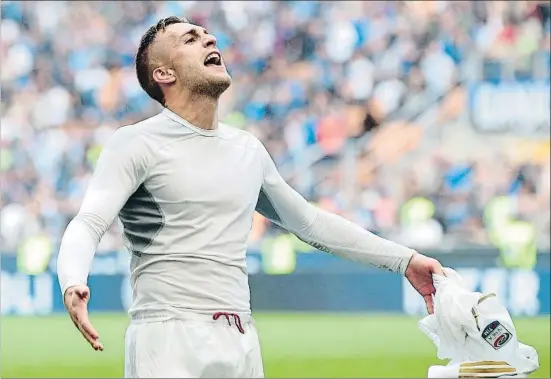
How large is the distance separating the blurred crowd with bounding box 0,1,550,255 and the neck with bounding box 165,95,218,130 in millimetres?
10268

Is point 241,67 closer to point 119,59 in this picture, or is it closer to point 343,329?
point 119,59

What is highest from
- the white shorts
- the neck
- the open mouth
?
the open mouth

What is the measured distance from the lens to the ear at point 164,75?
3.92m

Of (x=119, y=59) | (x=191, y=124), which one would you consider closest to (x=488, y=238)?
(x=119, y=59)

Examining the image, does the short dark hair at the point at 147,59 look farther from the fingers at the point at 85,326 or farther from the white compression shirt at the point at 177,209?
the fingers at the point at 85,326

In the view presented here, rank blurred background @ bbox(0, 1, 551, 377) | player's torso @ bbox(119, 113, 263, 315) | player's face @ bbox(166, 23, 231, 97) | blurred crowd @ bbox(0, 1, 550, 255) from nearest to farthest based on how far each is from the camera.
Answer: player's torso @ bbox(119, 113, 263, 315)
player's face @ bbox(166, 23, 231, 97)
blurred background @ bbox(0, 1, 551, 377)
blurred crowd @ bbox(0, 1, 550, 255)

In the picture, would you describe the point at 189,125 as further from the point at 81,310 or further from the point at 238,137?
the point at 81,310

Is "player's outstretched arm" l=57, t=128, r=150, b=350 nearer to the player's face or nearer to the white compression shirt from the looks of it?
the white compression shirt

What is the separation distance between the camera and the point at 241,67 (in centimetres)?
1597

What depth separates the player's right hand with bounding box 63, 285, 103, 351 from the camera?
322 centimetres

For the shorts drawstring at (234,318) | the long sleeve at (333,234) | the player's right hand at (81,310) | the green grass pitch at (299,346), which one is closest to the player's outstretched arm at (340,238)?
the long sleeve at (333,234)

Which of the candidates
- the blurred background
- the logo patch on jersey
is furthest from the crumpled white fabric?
the blurred background

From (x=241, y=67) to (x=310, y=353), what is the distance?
18.5 ft

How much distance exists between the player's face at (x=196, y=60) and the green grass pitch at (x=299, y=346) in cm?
624
